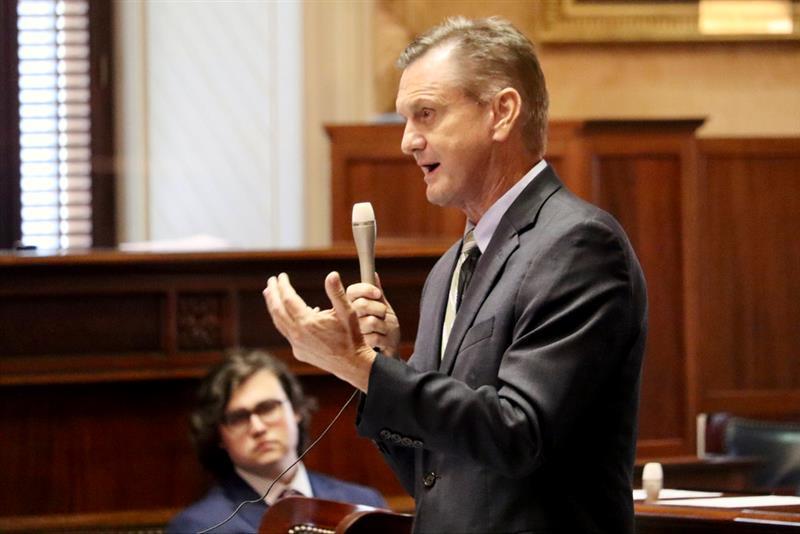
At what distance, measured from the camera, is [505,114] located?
2.04 metres

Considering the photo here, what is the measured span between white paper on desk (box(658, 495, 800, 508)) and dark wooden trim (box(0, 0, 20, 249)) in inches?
219

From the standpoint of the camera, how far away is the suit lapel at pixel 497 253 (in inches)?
77.0

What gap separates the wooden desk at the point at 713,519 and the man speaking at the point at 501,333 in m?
0.47

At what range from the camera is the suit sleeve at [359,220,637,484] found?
178 cm

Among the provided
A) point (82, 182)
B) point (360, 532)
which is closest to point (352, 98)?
point (82, 182)

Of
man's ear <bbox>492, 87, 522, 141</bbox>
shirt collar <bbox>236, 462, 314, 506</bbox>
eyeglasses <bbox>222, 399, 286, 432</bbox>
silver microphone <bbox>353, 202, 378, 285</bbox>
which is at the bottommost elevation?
shirt collar <bbox>236, 462, 314, 506</bbox>

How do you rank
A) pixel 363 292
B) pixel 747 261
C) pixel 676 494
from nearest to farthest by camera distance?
pixel 363 292
pixel 676 494
pixel 747 261

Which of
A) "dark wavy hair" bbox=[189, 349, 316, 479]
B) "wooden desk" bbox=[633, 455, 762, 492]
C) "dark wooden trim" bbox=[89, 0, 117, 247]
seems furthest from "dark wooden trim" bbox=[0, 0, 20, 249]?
"wooden desk" bbox=[633, 455, 762, 492]

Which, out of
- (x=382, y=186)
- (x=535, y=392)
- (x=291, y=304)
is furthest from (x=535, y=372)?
(x=382, y=186)

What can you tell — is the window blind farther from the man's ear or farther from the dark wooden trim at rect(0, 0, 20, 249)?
the man's ear

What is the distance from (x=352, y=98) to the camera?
730 cm

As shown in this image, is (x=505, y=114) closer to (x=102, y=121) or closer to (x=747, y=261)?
(x=747, y=261)

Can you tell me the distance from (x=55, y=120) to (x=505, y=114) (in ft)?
19.3

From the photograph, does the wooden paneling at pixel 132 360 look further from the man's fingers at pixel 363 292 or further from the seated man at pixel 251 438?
the man's fingers at pixel 363 292
